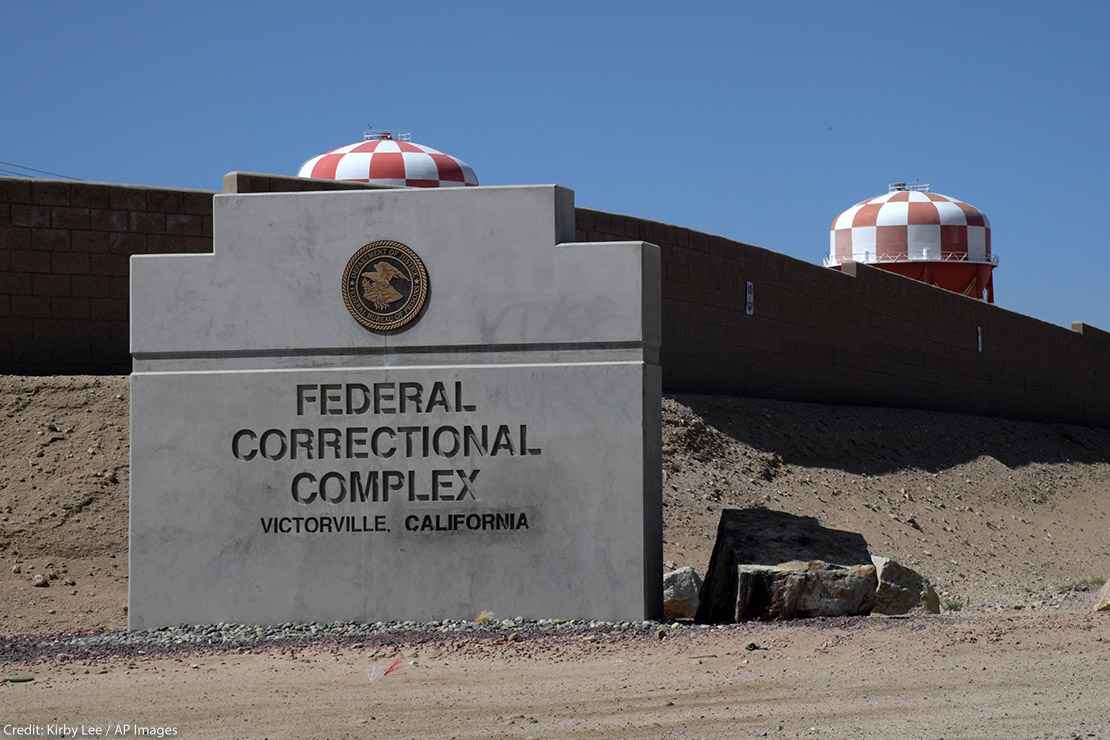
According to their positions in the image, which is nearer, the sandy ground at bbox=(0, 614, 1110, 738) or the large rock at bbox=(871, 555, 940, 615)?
the sandy ground at bbox=(0, 614, 1110, 738)

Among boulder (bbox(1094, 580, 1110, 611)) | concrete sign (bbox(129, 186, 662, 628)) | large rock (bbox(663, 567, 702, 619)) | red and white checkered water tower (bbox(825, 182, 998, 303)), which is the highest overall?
red and white checkered water tower (bbox(825, 182, 998, 303))

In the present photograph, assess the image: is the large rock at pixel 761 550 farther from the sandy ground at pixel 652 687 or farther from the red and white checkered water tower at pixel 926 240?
the red and white checkered water tower at pixel 926 240

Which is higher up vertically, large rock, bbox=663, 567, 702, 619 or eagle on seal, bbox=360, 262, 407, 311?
eagle on seal, bbox=360, 262, 407, 311

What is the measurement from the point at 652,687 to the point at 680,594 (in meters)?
5.04

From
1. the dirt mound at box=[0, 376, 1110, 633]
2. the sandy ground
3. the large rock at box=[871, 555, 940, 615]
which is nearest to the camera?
the sandy ground

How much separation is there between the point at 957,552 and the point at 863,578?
11380mm

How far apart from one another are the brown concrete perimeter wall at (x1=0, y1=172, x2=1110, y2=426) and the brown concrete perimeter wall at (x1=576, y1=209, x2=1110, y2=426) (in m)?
0.03

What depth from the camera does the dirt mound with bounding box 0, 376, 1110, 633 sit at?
56.2ft

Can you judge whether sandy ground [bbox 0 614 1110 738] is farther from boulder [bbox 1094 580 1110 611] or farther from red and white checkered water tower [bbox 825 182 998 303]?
red and white checkered water tower [bbox 825 182 998 303]

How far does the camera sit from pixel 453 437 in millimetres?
12594

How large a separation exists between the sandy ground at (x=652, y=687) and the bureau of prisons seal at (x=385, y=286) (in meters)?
2.56

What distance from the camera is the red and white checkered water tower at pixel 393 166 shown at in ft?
102

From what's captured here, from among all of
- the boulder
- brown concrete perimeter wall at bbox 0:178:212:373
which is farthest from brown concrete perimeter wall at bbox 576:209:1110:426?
the boulder

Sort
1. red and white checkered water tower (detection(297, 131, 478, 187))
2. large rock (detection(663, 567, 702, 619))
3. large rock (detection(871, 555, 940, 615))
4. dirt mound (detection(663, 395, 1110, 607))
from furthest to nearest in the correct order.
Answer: red and white checkered water tower (detection(297, 131, 478, 187)), dirt mound (detection(663, 395, 1110, 607)), large rock (detection(663, 567, 702, 619)), large rock (detection(871, 555, 940, 615))
